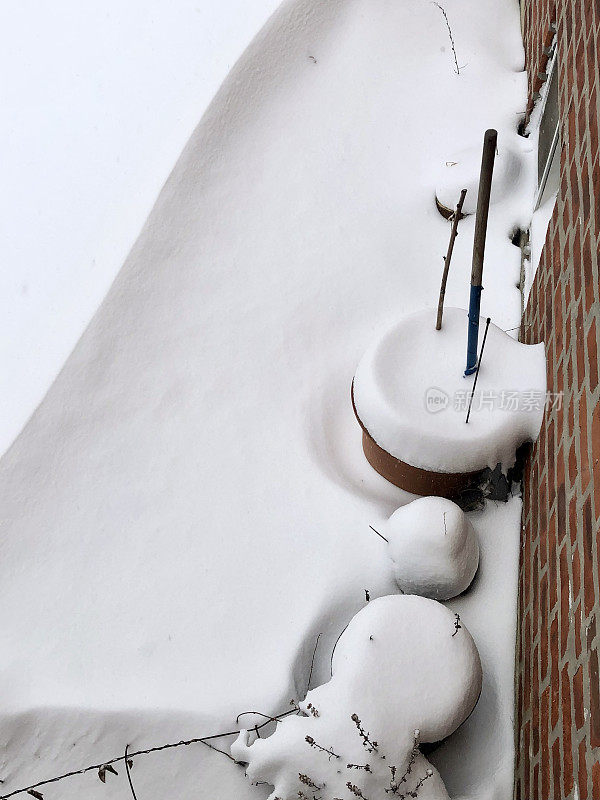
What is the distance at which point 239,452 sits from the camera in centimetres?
287

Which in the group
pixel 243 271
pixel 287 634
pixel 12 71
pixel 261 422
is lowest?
pixel 287 634

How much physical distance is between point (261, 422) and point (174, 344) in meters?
0.61

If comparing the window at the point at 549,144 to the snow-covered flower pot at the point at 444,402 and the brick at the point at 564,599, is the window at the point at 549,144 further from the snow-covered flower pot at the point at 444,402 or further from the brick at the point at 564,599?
the brick at the point at 564,599

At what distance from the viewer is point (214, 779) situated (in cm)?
215

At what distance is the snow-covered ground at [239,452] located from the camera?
2.27 metres

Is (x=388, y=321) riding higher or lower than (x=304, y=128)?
lower

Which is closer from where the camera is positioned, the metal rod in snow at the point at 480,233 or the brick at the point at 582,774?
the brick at the point at 582,774

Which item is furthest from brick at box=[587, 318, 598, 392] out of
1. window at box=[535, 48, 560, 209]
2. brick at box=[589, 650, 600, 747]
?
window at box=[535, 48, 560, 209]

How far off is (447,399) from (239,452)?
2.98 feet

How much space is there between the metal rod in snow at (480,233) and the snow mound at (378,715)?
Answer: 0.89m

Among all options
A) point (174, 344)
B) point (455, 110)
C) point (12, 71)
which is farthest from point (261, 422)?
point (12, 71)

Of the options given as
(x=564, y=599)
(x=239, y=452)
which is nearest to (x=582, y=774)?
(x=564, y=599)

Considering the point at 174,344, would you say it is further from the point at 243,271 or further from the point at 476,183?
the point at 476,183

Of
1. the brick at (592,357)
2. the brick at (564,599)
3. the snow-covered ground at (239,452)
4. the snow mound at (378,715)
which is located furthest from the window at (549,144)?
the snow mound at (378,715)
